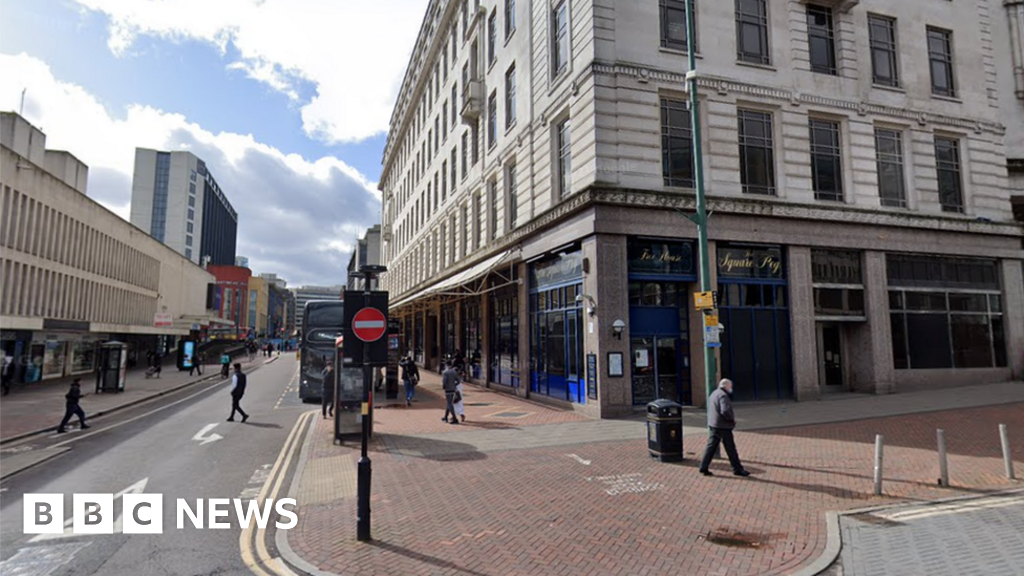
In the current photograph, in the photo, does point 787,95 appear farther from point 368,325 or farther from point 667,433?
point 368,325

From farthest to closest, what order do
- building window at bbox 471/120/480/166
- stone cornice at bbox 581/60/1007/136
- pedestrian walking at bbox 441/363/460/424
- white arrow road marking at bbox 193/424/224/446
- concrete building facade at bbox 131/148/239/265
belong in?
concrete building facade at bbox 131/148/239/265
building window at bbox 471/120/480/166
stone cornice at bbox 581/60/1007/136
pedestrian walking at bbox 441/363/460/424
white arrow road marking at bbox 193/424/224/446

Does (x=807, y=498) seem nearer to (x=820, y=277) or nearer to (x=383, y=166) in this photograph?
(x=820, y=277)

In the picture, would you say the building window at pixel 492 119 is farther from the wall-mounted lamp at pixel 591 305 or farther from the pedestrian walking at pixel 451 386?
the pedestrian walking at pixel 451 386

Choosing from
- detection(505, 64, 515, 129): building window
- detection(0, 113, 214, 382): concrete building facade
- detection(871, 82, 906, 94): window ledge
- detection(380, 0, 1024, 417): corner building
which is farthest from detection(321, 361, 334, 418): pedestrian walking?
detection(871, 82, 906, 94): window ledge

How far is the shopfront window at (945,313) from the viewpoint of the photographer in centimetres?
1967

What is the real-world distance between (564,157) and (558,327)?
6.03 meters

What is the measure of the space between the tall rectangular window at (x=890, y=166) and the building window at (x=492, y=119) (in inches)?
623

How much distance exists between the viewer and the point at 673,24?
1766 cm

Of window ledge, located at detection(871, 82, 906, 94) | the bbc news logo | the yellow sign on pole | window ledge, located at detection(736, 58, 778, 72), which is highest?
window ledge, located at detection(871, 82, 906, 94)

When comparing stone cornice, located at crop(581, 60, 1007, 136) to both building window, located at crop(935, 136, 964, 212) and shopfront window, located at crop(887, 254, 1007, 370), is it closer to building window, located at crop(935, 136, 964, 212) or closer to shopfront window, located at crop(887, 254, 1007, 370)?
building window, located at crop(935, 136, 964, 212)

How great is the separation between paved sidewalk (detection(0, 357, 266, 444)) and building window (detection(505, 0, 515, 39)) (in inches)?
868

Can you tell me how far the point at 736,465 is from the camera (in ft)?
29.9

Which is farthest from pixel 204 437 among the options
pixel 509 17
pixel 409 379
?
pixel 509 17

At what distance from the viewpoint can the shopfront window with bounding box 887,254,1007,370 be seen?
1967cm
